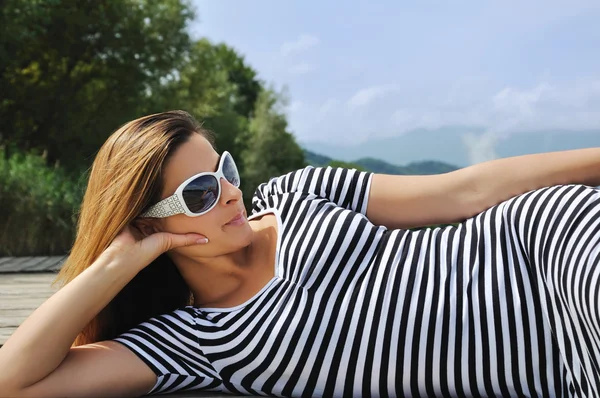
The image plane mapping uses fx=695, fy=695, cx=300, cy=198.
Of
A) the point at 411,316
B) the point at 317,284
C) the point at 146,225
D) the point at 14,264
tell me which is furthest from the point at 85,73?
the point at 411,316

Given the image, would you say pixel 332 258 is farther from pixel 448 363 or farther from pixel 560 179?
pixel 560 179

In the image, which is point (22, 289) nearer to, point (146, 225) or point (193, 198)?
point (146, 225)

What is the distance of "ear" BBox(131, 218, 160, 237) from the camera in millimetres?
2012

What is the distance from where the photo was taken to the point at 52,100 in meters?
20.3

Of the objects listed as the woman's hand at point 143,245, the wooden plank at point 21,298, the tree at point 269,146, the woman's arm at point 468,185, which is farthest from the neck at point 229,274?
the tree at point 269,146

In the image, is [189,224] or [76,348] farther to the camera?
[189,224]

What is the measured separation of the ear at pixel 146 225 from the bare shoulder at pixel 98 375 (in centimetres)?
35

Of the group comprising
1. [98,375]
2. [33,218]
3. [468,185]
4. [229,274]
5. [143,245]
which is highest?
[33,218]

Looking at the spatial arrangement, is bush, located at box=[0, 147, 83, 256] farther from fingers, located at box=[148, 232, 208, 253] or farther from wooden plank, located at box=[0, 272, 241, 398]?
fingers, located at box=[148, 232, 208, 253]

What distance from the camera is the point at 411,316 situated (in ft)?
5.65

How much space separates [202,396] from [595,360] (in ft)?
3.24

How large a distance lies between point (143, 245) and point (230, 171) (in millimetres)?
339

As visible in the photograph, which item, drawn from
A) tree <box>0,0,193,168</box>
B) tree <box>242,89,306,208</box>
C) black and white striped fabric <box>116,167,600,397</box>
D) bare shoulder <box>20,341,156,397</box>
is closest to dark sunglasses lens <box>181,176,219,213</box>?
black and white striped fabric <box>116,167,600,397</box>

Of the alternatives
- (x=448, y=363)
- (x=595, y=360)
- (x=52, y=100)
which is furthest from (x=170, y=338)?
(x=52, y=100)
